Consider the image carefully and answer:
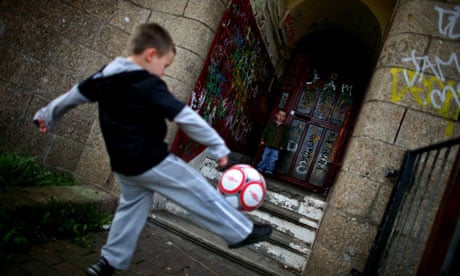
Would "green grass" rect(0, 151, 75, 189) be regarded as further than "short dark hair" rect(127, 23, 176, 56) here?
Yes

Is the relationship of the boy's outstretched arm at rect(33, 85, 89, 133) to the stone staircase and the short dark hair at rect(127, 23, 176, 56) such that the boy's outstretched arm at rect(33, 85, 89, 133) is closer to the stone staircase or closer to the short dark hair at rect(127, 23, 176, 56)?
the short dark hair at rect(127, 23, 176, 56)

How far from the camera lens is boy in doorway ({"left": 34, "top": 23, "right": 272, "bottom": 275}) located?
5.65 ft

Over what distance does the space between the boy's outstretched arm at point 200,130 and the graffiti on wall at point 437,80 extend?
230cm

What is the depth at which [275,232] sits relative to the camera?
3.78m

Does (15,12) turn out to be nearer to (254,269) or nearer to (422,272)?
(254,269)

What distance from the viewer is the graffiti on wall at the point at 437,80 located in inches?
118

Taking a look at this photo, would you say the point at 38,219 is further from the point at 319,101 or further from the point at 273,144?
the point at 319,101

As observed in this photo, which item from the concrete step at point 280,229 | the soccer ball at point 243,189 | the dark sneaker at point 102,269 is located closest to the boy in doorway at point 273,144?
the concrete step at point 280,229

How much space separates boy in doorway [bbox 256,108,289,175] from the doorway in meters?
0.60

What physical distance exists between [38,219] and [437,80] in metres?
4.06

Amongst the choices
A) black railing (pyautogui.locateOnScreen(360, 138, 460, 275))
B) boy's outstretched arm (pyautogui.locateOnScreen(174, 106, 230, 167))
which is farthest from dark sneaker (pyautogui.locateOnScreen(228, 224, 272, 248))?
black railing (pyautogui.locateOnScreen(360, 138, 460, 275))

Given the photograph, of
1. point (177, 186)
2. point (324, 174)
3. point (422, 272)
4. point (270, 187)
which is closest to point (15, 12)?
point (177, 186)

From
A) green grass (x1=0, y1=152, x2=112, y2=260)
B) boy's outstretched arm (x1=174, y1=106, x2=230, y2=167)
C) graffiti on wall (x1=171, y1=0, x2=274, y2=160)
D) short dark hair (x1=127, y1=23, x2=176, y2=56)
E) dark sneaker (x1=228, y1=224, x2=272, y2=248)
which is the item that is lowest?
green grass (x1=0, y1=152, x2=112, y2=260)

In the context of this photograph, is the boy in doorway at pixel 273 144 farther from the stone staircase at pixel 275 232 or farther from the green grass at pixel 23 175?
the green grass at pixel 23 175
